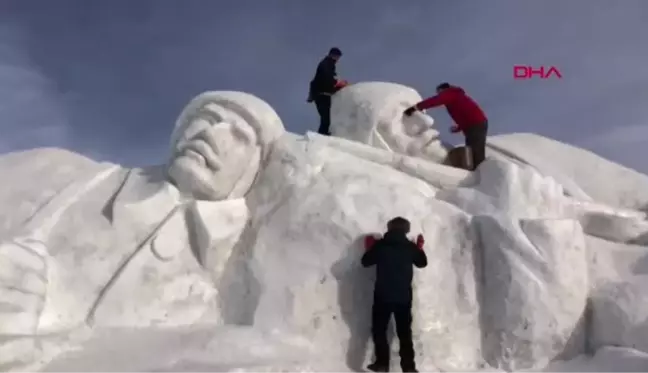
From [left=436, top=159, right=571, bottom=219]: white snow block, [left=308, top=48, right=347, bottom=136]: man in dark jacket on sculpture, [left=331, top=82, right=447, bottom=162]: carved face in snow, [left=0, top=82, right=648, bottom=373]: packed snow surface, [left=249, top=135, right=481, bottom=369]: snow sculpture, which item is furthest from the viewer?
[left=308, top=48, right=347, bottom=136]: man in dark jacket on sculpture

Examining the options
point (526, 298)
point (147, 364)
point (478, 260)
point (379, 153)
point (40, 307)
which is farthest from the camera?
point (379, 153)

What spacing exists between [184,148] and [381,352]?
5.95ft

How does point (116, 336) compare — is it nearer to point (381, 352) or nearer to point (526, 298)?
point (381, 352)

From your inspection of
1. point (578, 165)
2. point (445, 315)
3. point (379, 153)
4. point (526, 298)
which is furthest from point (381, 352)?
point (578, 165)

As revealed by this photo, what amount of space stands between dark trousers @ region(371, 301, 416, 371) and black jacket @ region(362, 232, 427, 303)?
0.04m

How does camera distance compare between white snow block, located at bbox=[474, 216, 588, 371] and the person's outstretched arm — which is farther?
the person's outstretched arm

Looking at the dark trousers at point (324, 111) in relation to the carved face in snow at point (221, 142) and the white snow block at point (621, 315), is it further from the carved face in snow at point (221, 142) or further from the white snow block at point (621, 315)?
the white snow block at point (621, 315)

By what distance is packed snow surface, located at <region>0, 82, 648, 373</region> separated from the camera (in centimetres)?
378

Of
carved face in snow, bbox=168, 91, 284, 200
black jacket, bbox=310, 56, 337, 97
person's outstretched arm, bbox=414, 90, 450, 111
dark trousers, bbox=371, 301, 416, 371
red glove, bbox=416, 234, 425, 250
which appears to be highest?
black jacket, bbox=310, 56, 337, 97

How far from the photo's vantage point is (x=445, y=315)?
13.7 feet

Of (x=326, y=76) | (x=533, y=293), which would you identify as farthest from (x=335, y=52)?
(x=533, y=293)

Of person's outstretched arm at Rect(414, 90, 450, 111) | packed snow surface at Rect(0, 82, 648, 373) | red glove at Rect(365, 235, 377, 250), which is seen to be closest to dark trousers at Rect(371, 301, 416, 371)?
packed snow surface at Rect(0, 82, 648, 373)

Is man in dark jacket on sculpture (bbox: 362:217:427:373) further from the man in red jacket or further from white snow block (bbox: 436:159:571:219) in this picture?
the man in red jacket

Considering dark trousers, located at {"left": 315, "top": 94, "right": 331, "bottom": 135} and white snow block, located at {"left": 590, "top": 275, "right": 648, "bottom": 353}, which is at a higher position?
dark trousers, located at {"left": 315, "top": 94, "right": 331, "bottom": 135}
